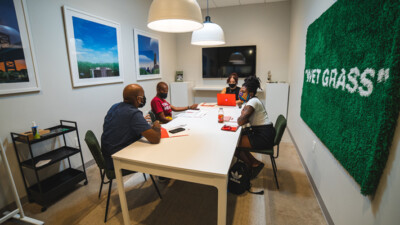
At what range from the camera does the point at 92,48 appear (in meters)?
2.83

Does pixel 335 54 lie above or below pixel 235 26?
below

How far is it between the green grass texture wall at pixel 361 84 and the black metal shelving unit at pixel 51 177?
2653mm

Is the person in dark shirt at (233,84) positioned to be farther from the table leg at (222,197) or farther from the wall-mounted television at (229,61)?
the table leg at (222,197)

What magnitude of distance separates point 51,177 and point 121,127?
4.49ft

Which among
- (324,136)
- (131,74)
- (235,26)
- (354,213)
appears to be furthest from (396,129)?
(235,26)

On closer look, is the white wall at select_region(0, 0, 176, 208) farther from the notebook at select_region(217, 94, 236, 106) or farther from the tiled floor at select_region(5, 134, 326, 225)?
the notebook at select_region(217, 94, 236, 106)

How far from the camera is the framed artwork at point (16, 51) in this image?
6.15 feet

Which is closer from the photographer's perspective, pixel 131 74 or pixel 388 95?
pixel 388 95

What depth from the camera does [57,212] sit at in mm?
1968

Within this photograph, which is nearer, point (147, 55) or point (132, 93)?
point (132, 93)

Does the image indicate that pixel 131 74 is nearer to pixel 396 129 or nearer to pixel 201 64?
pixel 201 64

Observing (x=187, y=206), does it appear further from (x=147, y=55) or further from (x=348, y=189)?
(x=147, y=55)

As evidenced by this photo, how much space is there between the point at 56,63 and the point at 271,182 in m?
3.05

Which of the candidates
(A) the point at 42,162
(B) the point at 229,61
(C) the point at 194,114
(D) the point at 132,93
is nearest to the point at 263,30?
(B) the point at 229,61
